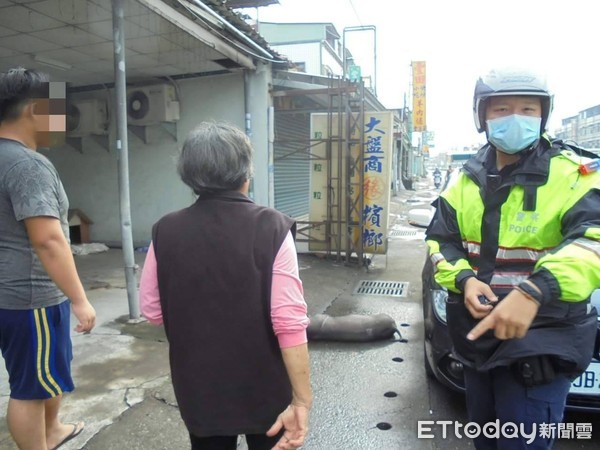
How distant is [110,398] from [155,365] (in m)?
0.55

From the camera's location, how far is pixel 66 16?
4.64 meters

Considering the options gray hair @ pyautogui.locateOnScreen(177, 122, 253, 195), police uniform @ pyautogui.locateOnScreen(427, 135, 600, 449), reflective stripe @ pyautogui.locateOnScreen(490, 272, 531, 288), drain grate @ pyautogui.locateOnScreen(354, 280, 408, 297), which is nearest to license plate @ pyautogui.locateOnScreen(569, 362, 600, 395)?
police uniform @ pyautogui.locateOnScreen(427, 135, 600, 449)

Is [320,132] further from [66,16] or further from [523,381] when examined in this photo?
[523,381]

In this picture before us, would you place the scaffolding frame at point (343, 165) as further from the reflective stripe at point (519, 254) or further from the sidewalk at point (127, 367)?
the reflective stripe at point (519, 254)

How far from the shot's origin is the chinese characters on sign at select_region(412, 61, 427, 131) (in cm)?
2339

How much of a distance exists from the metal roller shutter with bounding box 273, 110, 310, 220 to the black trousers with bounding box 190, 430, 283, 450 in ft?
21.0

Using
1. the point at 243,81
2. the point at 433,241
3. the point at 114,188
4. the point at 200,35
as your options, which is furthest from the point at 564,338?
the point at 114,188

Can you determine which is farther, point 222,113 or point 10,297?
point 222,113

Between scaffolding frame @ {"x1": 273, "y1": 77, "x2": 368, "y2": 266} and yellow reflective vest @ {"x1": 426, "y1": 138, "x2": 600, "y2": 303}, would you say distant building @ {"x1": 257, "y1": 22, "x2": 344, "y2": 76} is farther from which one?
yellow reflective vest @ {"x1": 426, "y1": 138, "x2": 600, "y2": 303}

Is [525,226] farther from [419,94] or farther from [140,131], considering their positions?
[419,94]

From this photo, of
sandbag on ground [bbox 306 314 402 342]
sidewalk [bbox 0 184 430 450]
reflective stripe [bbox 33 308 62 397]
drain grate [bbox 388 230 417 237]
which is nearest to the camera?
reflective stripe [bbox 33 308 62 397]

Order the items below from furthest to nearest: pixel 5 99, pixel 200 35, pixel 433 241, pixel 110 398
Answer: pixel 200 35 < pixel 110 398 < pixel 5 99 < pixel 433 241

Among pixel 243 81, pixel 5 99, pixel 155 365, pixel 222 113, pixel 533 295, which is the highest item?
pixel 243 81

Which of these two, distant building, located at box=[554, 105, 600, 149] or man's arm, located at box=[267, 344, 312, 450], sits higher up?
distant building, located at box=[554, 105, 600, 149]
